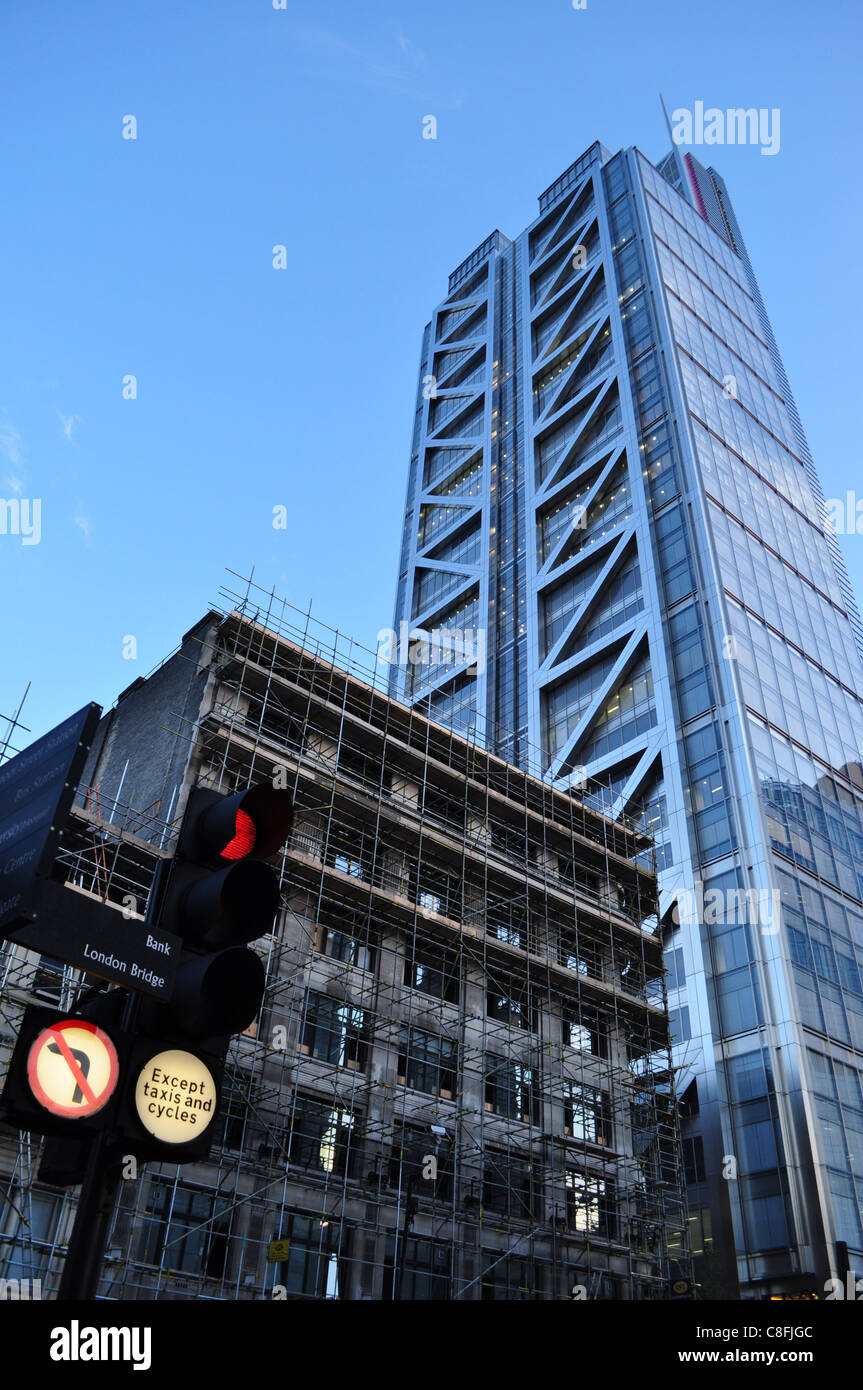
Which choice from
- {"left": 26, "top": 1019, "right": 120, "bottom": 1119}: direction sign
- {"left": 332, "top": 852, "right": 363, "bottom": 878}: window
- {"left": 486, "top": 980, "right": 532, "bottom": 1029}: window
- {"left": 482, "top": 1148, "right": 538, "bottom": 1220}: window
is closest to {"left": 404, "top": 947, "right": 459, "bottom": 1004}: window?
{"left": 486, "top": 980, "right": 532, "bottom": 1029}: window

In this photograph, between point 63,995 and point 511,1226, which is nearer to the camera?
point 63,995

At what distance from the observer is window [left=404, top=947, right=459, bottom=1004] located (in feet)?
99.3

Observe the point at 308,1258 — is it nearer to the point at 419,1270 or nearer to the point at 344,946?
the point at 419,1270

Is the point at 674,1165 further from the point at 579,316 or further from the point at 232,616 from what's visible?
the point at 579,316

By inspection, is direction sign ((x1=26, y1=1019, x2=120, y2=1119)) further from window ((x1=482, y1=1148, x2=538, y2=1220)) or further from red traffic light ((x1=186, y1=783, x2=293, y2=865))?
window ((x1=482, y1=1148, x2=538, y2=1220))

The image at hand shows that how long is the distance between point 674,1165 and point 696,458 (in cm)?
3873

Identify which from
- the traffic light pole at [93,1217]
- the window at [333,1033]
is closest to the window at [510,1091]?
the window at [333,1033]

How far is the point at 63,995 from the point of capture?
21.6 metres

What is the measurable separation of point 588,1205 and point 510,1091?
12.7 ft

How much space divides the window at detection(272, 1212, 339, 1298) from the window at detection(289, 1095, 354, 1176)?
1181 millimetres

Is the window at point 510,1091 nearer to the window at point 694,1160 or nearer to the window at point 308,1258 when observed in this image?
the window at point 308,1258

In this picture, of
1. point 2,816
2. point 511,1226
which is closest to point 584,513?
point 511,1226

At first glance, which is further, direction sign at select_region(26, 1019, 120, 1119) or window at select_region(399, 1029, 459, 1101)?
window at select_region(399, 1029, 459, 1101)

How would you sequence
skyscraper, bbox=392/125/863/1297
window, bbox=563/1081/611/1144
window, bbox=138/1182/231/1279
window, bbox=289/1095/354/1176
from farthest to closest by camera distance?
1. skyscraper, bbox=392/125/863/1297
2. window, bbox=563/1081/611/1144
3. window, bbox=289/1095/354/1176
4. window, bbox=138/1182/231/1279
